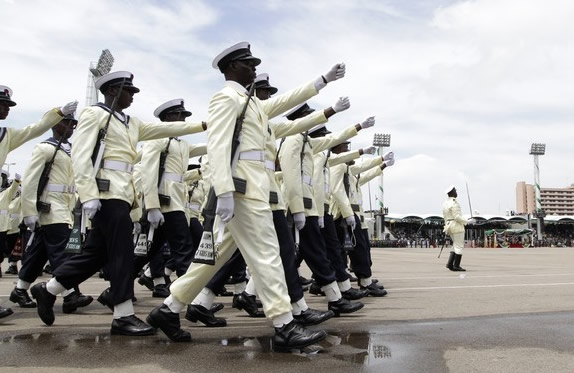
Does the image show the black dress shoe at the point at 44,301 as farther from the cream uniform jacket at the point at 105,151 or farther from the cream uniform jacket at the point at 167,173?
the cream uniform jacket at the point at 167,173

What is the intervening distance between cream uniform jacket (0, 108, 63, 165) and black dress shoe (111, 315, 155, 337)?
7.43ft

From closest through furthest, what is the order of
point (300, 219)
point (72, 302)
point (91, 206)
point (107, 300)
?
point (91, 206)
point (107, 300)
point (300, 219)
point (72, 302)

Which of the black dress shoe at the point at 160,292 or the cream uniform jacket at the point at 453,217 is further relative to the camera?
the cream uniform jacket at the point at 453,217

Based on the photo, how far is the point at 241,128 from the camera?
4.20 metres

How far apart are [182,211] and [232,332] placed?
235 centimetres

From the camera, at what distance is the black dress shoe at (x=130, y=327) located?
4.56 m

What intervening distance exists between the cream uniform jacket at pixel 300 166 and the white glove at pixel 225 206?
180 cm

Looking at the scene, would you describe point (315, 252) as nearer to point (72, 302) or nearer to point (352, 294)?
point (352, 294)

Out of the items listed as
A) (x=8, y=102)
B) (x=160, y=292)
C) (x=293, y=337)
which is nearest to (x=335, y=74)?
(x=293, y=337)

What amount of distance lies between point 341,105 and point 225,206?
1.96m

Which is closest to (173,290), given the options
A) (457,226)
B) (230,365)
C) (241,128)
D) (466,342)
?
(230,365)

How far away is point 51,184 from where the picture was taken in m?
6.54

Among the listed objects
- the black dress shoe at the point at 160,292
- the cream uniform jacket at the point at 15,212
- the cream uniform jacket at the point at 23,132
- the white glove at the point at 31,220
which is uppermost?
the cream uniform jacket at the point at 23,132

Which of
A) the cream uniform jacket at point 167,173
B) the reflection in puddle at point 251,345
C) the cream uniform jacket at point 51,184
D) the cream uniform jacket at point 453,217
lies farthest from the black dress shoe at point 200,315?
the cream uniform jacket at point 453,217
